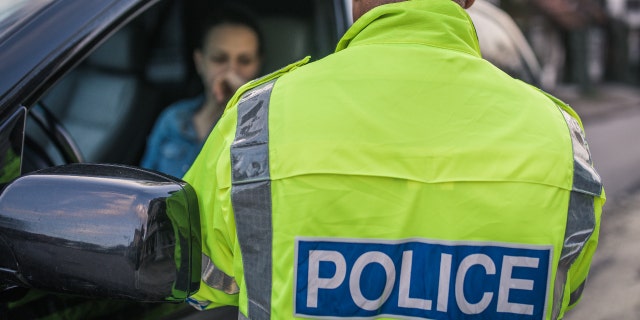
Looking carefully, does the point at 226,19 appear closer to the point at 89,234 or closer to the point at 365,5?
the point at 365,5

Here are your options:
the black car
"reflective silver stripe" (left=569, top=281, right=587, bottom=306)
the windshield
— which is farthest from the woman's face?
"reflective silver stripe" (left=569, top=281, right=587, bottom=306)

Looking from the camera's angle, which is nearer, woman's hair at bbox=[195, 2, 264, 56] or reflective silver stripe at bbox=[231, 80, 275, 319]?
reflective silver stripe at bbox=[231, 80, 275, 319]

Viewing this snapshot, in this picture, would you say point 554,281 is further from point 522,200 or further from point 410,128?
point 410,128

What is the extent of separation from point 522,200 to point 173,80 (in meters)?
2.07

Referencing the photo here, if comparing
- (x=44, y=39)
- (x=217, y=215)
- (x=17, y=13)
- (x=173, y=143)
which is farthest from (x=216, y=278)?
(x=173, y=143)

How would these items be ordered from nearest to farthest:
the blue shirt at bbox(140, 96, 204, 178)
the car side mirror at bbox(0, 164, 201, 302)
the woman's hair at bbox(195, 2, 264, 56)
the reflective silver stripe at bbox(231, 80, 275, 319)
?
the car side mirror at bbox(0, 164, 201, 302) < the reflective silver stripe at bbox(231, 80, 275, 319) < the blue shirt at bbox(140, 96, 204, 178) < the woman's hair at bbox(195, 2, 264, 56)

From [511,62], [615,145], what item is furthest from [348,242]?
[615,145]

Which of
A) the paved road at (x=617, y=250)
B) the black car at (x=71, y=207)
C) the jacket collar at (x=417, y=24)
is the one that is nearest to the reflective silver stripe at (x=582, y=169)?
the jacket collar at (x=417, y=24)

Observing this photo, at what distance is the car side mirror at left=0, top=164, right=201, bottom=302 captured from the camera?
3.38ft

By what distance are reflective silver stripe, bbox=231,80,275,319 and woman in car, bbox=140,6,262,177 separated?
1369 millimetres

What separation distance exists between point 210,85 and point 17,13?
139cm

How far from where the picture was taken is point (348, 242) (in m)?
1.11

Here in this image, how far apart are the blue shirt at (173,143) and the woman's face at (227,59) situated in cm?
14

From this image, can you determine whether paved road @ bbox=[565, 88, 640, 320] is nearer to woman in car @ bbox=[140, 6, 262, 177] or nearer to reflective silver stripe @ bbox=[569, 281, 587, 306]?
woman in car @ bbox=[140, 6, 262, 177]
